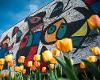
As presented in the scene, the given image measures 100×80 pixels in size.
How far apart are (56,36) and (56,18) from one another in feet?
2.43

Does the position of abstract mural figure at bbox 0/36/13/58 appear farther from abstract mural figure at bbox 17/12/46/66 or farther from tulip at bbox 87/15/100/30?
tulip at bbox 87/15/100/30

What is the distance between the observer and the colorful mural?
21.5 ft

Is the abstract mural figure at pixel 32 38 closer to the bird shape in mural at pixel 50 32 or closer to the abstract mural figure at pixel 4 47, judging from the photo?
the bird shape in mural at pixel 50 32

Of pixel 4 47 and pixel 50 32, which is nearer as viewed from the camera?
pixel 50 32

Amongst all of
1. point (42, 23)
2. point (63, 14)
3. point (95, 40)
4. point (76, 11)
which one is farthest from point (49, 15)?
point (95, 40)

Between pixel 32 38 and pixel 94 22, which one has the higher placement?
pixel 32 38

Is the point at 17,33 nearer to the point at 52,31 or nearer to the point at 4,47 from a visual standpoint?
the point at 4,47

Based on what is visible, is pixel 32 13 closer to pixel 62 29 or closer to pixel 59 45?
pixel 62 29

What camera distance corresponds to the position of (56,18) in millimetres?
8477

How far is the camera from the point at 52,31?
840 cm

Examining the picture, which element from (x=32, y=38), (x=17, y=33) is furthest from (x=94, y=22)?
(x=17, y=33)

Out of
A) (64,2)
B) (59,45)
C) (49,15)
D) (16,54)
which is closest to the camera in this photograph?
(59,45)

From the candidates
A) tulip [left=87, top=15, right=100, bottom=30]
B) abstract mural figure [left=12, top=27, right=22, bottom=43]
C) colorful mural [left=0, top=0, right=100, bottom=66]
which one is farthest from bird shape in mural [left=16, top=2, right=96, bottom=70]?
tulip [left=87, top=15, right=100, bottom=30]

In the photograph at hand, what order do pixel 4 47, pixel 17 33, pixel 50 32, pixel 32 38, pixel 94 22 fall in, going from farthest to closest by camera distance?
pixel 4 47
pixel 17 33
pixel 32 38
pixel 50 32
pixel 94 22
